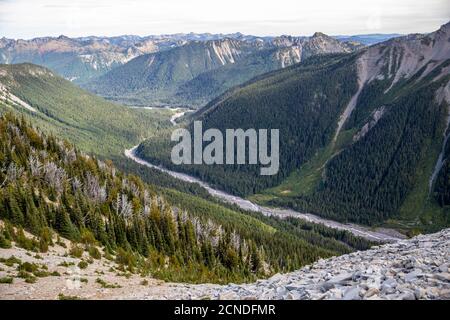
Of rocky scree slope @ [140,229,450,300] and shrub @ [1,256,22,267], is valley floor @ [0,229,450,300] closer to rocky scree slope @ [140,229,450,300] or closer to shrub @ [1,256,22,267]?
rocky scree slope @ [140,229,450,300]

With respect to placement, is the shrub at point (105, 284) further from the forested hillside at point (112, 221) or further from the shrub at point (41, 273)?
the forested hillside at point (112, 221)

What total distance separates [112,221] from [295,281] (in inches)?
2106

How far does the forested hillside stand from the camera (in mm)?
66000

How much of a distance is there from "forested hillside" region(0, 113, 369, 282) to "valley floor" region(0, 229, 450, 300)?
6609 mm

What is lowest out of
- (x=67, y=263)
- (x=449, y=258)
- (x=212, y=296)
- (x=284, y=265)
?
(x=284, y=265)

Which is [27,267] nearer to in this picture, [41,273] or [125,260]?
[41,273]

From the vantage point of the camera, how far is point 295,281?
33812mm

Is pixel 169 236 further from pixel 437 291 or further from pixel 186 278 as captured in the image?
pixel 437 291

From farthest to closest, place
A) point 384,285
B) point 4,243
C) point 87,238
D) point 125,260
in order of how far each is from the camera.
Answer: point 87,238 → point 125,260 → point 4,243 → point 384,285

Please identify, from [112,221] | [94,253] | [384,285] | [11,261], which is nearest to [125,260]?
[94,253]

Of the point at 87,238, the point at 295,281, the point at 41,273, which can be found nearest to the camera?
the point at 295,281

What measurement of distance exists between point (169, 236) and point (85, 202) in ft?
61.4
